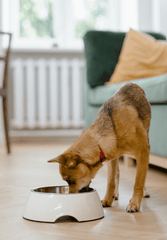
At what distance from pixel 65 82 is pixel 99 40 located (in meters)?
1.15

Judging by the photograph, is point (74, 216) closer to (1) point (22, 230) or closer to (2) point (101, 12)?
(1) point (22, 230)

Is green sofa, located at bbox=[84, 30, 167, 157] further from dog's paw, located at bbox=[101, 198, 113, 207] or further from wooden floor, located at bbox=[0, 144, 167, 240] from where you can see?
dog's paw, located at bbox=[101, 198, 113, 207]

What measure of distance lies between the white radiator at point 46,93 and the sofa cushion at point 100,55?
105cm

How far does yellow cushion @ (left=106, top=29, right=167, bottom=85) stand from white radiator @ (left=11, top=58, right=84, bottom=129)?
1.23m

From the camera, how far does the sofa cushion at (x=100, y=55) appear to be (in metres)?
2.74

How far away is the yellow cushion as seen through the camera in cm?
245

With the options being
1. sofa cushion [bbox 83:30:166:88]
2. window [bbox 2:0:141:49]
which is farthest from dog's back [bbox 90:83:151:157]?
window [bbox 2:0:141:49]

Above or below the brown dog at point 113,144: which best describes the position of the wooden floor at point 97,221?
below

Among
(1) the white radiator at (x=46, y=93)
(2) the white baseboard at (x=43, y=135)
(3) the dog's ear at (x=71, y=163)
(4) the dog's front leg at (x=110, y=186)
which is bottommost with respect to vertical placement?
(2) the white baseboard at (x=43, y=135)

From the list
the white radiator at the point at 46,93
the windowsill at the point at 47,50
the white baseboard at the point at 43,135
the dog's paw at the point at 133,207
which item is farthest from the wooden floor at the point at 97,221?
the windowsill at the point at 47,50

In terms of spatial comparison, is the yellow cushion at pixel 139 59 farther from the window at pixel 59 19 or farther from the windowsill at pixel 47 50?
the window at pixel 59 19

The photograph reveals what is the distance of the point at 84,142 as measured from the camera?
1.15m

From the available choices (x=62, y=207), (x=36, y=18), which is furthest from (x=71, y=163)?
(x=36, y=18)

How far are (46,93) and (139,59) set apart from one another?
5.32ft
